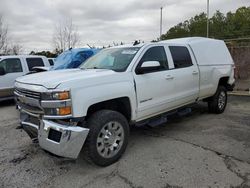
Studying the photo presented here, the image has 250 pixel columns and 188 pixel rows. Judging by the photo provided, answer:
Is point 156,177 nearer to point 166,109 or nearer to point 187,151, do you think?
point 187,151

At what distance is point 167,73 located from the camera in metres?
5.35

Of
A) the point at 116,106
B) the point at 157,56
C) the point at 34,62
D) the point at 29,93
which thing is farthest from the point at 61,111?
the point at 34,62

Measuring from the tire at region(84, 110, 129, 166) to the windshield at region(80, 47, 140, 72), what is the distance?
0.92 meters

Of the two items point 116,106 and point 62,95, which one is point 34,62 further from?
point 62,95

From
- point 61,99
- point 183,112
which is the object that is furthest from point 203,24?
point 61,99

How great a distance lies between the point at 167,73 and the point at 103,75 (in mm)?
1603

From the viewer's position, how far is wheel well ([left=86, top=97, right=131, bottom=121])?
4236mm

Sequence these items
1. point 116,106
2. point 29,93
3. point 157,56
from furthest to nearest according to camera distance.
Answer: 1. point 157,56
2. point 116,106
3. point 29,93

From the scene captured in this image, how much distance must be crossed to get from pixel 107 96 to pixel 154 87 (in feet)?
3.85

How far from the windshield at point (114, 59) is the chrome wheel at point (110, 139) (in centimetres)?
100

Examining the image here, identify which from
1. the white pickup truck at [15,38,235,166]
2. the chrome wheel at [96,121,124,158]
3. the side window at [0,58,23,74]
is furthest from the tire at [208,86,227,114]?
the side window at [0,58,23,74]

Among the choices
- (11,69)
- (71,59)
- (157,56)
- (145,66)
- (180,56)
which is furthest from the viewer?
(11,69)

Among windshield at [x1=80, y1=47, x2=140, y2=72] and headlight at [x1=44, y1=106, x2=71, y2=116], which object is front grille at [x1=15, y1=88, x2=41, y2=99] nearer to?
headlight at [x1=44, y1=106, x2=71, y2=116]

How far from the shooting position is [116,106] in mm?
4625
